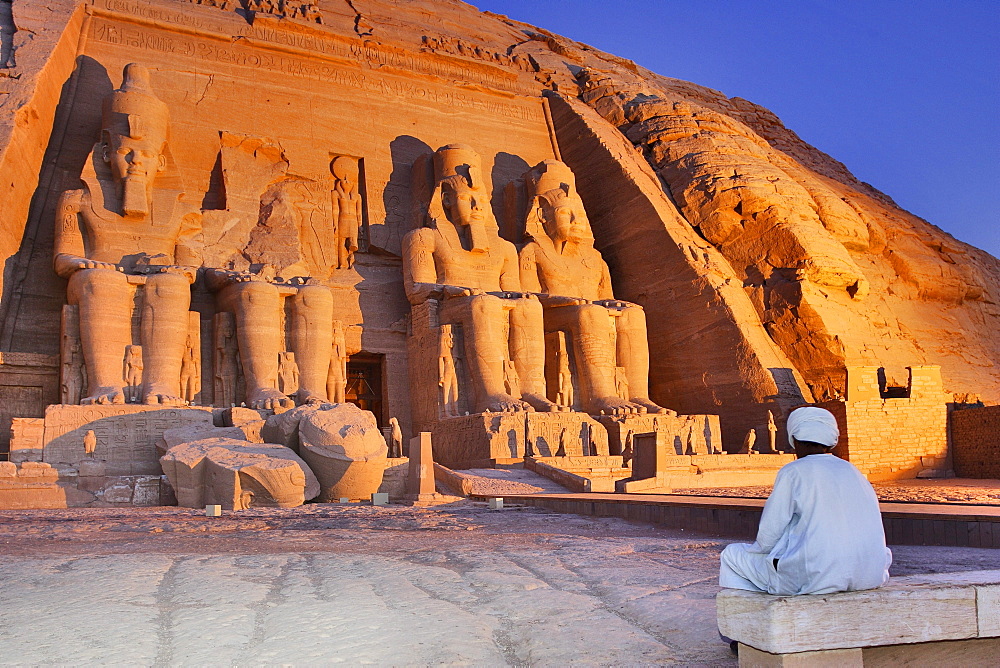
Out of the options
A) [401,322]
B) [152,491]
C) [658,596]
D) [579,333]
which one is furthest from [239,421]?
[658,596]

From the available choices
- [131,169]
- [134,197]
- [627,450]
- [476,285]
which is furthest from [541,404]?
[131,169]

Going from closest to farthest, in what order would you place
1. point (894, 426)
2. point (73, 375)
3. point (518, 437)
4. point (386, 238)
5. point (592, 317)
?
1. point (73, 375)
2. point (518, 437)
3. point (894, 426)
4. point (592, 317)
5. point (386, 238)

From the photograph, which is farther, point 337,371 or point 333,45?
point 333,45

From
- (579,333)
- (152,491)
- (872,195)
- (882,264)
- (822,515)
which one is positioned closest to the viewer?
(822,515)

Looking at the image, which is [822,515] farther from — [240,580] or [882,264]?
[882,264]

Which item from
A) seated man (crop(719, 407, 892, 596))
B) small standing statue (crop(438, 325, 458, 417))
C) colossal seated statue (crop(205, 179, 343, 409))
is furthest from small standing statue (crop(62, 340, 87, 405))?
seated man (crop(719, 407, 892, 596))

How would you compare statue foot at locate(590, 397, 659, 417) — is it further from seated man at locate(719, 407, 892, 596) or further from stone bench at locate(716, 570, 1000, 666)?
stone bench at locate(716, 570, 1000, 666)

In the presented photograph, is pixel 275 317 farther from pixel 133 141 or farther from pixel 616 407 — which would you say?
pixel 616 407
